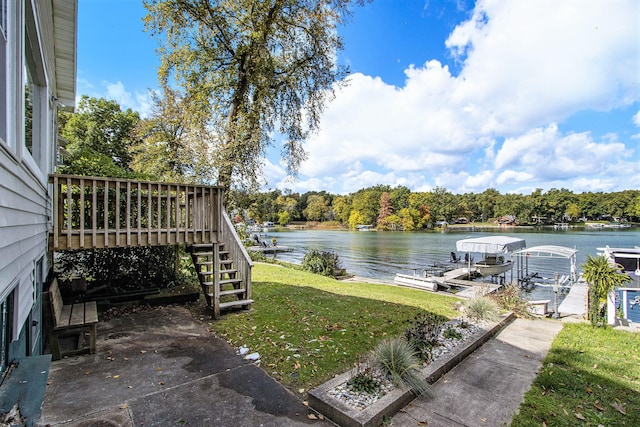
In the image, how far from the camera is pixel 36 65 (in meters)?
3.61

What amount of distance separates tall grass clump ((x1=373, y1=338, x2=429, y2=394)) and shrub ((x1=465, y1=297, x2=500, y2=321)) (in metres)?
2.73

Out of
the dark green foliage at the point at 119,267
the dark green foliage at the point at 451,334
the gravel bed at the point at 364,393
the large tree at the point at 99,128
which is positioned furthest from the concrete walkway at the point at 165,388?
the large tree at the point at 99,128

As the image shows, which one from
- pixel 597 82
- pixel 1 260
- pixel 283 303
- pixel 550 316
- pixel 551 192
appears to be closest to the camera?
pixel 1 260

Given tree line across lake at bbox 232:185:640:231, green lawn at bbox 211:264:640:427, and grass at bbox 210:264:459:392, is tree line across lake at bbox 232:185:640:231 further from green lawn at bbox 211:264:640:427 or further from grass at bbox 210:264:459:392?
green lawn at bbox 211:264:640:427

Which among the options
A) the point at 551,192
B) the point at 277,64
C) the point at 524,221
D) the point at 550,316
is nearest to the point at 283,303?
the point at 550,316

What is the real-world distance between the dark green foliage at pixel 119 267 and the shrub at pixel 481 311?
6.50 metres

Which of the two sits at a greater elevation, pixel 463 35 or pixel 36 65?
pixel 463 35

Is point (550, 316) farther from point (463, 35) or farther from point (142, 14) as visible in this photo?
point (142, 14)

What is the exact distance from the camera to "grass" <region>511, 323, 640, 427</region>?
296 cm

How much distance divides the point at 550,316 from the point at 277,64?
10.6 meters

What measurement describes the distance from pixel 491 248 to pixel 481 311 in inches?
392

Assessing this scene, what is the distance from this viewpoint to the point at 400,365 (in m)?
3.40

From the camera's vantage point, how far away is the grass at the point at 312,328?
12.7 ft

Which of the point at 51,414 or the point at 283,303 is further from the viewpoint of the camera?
the point at 283,303
